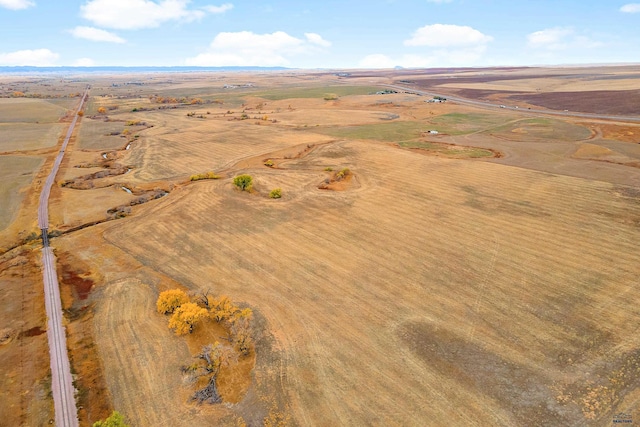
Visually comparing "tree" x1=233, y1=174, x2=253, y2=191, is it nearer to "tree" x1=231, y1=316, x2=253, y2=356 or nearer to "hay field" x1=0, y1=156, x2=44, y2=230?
"hay field" x1=0, y1=156, x2=44, y2=230

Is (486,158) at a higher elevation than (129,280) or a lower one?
higher

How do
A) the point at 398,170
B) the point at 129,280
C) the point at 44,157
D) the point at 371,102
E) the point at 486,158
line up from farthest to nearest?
the point at 371,102 → the point at 44,157 → the point at 486,158 → the point at 398,170 → the point at 129,280

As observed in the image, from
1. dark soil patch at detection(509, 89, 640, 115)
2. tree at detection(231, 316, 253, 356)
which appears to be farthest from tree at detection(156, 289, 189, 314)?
dark soil patch at detection(509, 89, 640, 115)

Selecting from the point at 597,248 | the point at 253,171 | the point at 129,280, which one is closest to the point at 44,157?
the point at 253,171

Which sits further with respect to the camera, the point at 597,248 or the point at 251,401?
the point at 597,248

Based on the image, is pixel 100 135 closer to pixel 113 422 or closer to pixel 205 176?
pixel 205 176

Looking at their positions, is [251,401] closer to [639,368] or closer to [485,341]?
[485,341]
